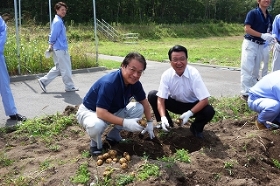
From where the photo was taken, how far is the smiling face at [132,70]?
3.71 meters

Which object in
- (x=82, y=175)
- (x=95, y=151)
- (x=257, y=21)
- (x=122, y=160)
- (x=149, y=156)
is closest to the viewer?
(x=82, y=175)

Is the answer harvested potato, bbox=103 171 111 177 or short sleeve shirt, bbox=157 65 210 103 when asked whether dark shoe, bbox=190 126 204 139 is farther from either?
harvested potato, bbox=103 171 111 177

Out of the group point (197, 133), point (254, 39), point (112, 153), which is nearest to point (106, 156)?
point (112, 153)

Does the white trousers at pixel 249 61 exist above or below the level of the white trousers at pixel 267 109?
above

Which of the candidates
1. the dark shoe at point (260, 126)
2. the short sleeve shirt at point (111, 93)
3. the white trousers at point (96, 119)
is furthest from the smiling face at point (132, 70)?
the dark shoe at point (260, 126)

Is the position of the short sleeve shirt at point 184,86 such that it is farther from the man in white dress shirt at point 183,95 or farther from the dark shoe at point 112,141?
the dark shoe at point 112,141

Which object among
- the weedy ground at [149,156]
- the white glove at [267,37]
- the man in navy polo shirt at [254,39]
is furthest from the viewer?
the man in navy polo shirt at [254,39]

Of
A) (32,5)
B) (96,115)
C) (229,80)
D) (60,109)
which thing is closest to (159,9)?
(32,5)

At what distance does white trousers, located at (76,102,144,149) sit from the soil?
233mm

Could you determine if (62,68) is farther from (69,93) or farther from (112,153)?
(112,153)

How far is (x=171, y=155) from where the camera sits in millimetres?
4203

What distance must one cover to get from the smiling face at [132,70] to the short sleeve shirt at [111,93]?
0.34 feet

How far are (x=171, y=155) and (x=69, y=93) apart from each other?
444 centimetres

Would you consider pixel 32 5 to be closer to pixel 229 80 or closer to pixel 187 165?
pixel 229 80
